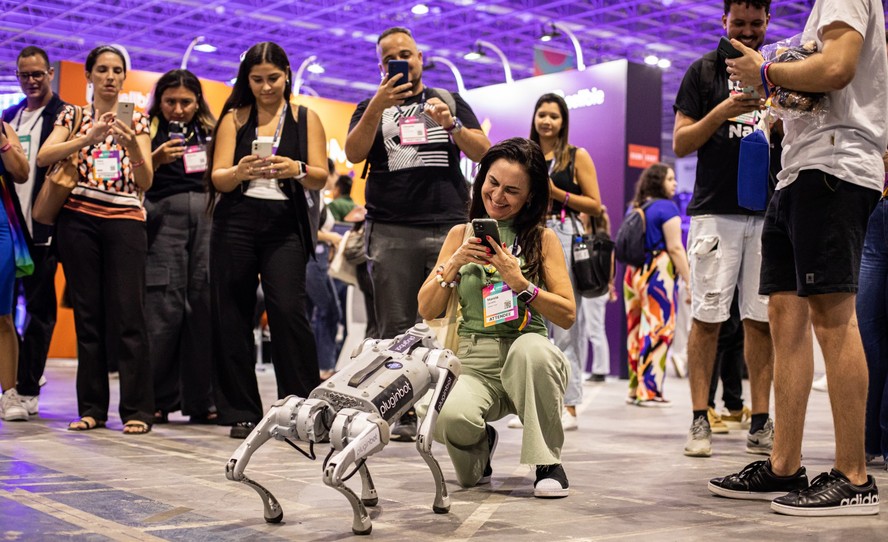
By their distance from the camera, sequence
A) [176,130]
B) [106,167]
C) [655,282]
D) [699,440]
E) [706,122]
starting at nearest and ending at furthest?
[706,122]
[699,440]
[106,167]
[176,130]
[655,282]

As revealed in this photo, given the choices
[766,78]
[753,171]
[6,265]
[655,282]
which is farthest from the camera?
[655,282]

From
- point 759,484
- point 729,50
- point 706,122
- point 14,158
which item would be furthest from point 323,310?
point 729,50

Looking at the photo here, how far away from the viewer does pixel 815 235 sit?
2.88 metres

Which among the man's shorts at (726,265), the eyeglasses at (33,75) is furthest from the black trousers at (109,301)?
the man's shorts at (726,265)

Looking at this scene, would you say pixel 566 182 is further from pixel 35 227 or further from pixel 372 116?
pixel 35 227

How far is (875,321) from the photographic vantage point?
409cm

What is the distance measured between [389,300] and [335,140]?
7592 mm

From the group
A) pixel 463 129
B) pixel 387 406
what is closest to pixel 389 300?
pixel 463 129

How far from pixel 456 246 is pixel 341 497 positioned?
0.90 metres

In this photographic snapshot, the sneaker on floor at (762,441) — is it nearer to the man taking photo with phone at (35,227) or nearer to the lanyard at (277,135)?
the lanyard at (277,135)

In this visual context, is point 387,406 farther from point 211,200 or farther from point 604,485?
point 211,200

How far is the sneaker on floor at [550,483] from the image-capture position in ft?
10.0

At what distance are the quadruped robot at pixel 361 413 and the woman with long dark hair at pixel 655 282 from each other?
4462mm

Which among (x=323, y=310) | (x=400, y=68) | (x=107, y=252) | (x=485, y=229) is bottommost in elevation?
(x=323, y=310)
